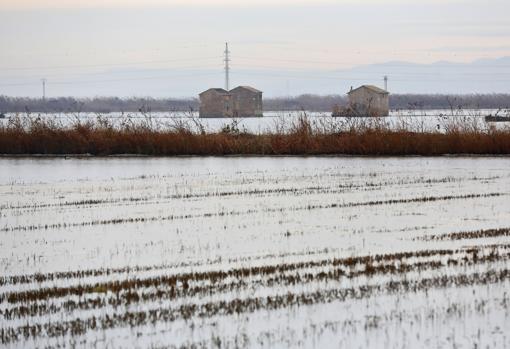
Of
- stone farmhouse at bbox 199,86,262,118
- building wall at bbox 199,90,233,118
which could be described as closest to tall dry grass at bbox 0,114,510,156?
stone farmhouse at bbox 199,86,262,118

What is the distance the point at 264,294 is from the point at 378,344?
2.33m

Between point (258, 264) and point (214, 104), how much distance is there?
112362mm

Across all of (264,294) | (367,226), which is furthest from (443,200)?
(264,294)

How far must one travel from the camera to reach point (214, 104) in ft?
406

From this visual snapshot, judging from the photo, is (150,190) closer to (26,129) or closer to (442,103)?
(26,129)

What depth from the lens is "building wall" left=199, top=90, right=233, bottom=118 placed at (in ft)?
404

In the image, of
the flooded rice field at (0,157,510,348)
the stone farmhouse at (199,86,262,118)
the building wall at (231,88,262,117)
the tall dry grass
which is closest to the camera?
the flooded rice field at (0,157,510,348)

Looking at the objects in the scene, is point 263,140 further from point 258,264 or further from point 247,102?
point 247,102

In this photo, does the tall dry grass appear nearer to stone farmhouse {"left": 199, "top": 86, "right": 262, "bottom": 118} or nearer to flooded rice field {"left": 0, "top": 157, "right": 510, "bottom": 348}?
flooded rice field {"left": 0, "top": 157, "right": 510, "bottom": 348}

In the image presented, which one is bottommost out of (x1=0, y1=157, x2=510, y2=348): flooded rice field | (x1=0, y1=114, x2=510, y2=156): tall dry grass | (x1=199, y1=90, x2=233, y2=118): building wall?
(x1=0, y1=157, x2=510, y2=348): flooded rice field

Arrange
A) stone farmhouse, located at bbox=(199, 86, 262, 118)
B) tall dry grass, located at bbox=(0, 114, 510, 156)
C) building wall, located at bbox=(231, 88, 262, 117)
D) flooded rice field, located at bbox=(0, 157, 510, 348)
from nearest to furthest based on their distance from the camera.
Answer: flooded rice field, located at bbox=(0, 157, 510, 348), tall dry grass, located at bbox=(0, 114, 510, 156), stone farmhouse, located at bbox=(199, 86, 262, 118), building wall, located at bbox=(231, 88, 262, 117)

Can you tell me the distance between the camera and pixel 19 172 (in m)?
29.6

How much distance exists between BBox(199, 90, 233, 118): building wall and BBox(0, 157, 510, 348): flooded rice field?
98527mm

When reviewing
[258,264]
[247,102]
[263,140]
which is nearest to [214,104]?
[247,102]
